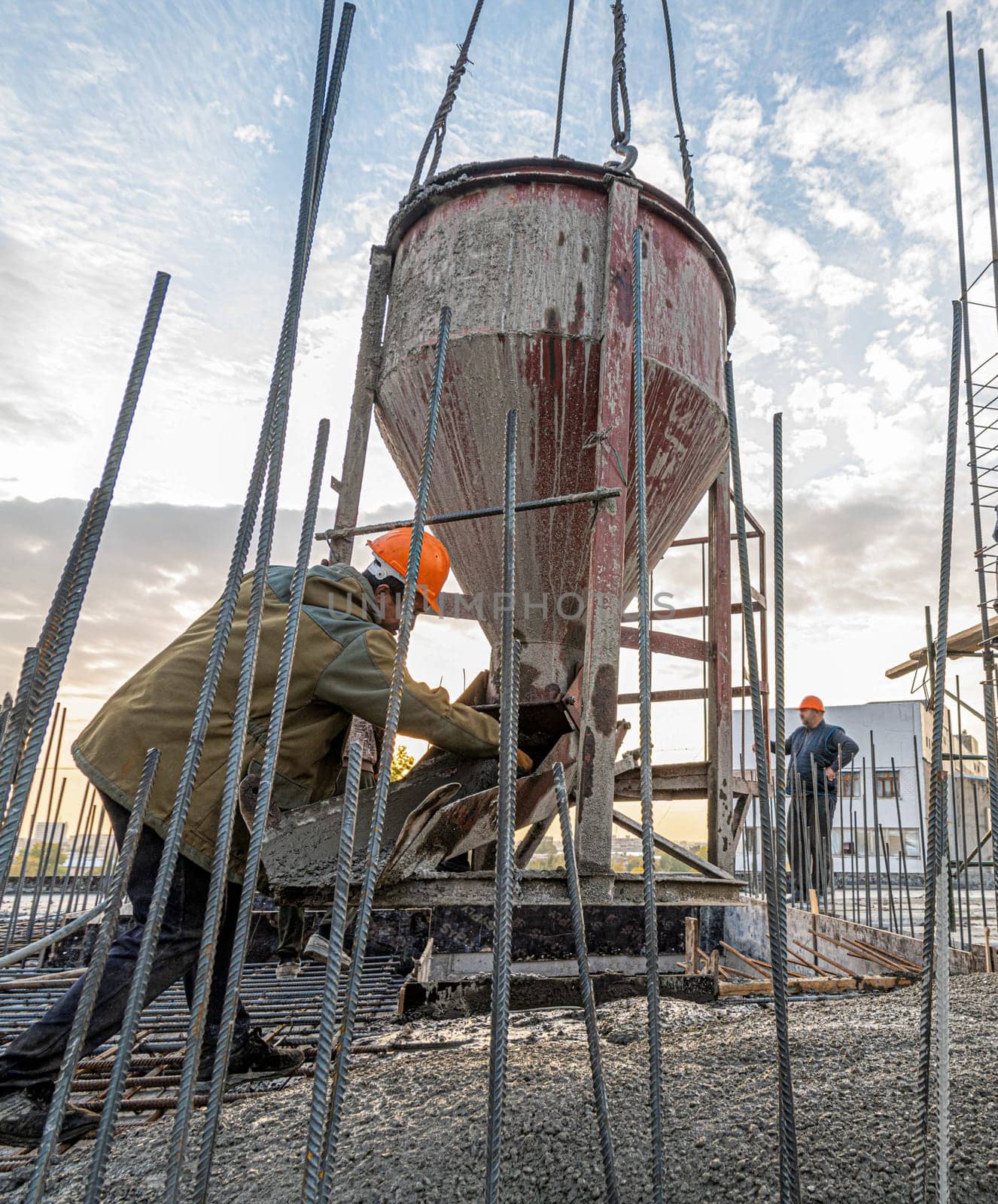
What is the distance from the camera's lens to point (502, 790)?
178cm

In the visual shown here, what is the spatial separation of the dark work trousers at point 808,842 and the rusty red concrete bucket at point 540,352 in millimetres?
3495

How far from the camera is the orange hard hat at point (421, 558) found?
11.2 ft

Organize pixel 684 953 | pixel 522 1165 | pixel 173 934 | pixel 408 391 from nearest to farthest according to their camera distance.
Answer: pixel 522 1165 → pixel 173 934 → pixel 408 391 → pixel 684 953

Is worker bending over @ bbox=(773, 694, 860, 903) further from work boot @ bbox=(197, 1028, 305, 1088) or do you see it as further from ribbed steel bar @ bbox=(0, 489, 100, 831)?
ribbed steel bar @ bbox=(0, 489, 100, 831)

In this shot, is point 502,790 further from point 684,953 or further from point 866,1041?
point 684,953

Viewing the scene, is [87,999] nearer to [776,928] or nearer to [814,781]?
[776,928]

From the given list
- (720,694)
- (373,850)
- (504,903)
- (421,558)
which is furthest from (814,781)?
(373,850)

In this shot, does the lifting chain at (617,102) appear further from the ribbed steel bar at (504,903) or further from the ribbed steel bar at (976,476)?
the ribbed steel bar at (504,903)

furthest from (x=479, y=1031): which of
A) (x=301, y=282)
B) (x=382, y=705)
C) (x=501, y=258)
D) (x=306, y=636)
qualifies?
(x=501, y=258)

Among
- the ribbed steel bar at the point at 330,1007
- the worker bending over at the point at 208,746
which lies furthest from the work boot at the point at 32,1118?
the ribbed steel bar at the point at 330,1007

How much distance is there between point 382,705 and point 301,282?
1.34 metres

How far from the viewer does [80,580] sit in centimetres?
166

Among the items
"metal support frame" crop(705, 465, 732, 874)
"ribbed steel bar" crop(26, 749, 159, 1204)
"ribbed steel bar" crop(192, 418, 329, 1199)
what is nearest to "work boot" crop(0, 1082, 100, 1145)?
"ribbed steel bar" crop(26, 749, 159, 1204)

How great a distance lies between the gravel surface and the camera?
1942mm
